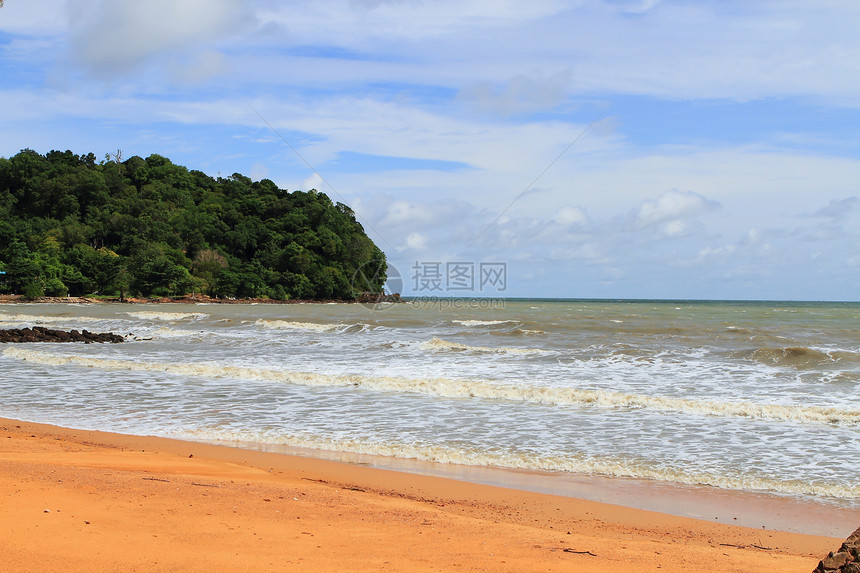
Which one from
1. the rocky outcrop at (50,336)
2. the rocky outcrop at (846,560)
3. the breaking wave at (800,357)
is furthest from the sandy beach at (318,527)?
the rocky outcrop at (50,336)

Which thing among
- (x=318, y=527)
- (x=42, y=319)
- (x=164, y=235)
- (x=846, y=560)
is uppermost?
(x=164, y=235)

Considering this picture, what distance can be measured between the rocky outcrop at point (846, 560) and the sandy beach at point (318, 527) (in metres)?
0.81

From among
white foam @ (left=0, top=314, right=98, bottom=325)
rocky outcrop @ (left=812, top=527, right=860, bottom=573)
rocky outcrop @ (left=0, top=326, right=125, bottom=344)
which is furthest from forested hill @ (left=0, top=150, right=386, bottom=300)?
rocky outcrop @ (left=812, top=527, right=860, bottom=573)

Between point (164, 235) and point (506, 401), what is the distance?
265ft

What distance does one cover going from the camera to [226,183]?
111m

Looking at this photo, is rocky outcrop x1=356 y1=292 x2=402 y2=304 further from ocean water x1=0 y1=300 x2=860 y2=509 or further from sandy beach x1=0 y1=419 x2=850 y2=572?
sandy beach x1=0 y1=419 x2=850 y2=572

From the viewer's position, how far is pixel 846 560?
2971 mm

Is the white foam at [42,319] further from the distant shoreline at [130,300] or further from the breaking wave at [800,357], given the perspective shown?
the breaking wave at [800,357]

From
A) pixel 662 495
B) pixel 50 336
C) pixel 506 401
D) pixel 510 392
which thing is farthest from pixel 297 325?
pixel 662 495

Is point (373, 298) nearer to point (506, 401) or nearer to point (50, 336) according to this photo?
point (50, 336)

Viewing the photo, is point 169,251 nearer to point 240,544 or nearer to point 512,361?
point 512,361

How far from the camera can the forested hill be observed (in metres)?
71.9

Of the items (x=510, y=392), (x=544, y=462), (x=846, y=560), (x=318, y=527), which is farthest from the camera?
(x=510, y=392)

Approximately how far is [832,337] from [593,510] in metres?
24.9
